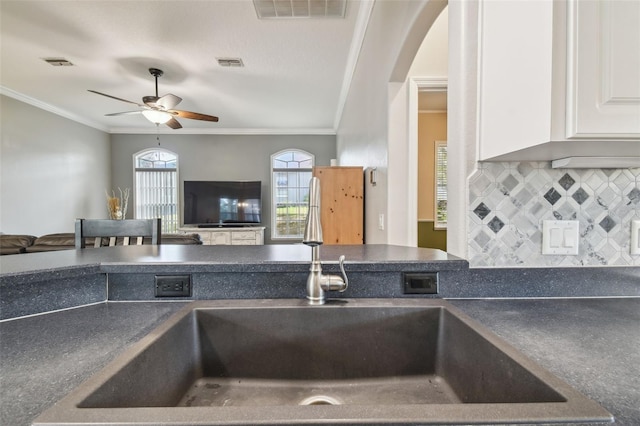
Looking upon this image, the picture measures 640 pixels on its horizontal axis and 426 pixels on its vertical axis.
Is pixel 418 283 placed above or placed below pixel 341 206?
below

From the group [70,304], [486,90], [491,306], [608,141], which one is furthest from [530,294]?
[70,304]

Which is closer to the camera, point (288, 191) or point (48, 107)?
point (48, 107)

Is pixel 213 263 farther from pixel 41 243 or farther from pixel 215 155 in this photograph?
pixel 215 155

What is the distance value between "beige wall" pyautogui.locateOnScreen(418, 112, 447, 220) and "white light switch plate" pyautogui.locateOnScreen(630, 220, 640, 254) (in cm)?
Result: 364

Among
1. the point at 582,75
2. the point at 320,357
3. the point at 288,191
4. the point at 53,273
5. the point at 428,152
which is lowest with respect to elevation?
the point at 320,357

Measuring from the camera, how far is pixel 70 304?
3.08 feet

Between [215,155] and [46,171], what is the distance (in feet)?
8.83

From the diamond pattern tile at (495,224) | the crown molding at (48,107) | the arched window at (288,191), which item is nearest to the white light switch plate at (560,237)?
the diamond pattern tile at (495,224)

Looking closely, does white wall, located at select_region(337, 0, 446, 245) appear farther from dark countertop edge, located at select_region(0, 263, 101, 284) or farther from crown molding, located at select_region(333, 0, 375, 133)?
dark countertop edge, located at select_region(0, 263, 101, 284)

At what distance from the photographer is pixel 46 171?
4.86 metres

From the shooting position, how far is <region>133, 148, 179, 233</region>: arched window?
6445 millimetres

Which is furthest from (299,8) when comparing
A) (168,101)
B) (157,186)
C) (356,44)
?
(157,186)

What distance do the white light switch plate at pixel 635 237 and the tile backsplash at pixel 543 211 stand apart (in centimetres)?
1

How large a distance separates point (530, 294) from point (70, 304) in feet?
4.58
